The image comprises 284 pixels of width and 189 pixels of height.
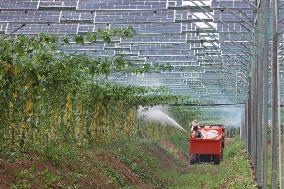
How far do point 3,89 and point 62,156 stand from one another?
9.34ft

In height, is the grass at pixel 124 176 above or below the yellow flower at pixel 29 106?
below

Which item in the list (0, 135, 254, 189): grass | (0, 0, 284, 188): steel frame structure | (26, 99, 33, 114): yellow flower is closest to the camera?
(0, 0, 284, 188): steel frame structure

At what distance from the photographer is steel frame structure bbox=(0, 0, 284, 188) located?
1123 cm

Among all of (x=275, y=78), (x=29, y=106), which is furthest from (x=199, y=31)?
(x=275, y=78)

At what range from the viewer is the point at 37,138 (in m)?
15.1

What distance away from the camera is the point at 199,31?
61.8 feet

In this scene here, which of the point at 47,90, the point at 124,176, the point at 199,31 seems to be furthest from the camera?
the point at 199,31

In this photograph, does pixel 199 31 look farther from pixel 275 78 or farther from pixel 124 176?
pixel 275 78

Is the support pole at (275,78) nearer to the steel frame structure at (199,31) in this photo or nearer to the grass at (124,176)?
the steel frame structure at (199,31)

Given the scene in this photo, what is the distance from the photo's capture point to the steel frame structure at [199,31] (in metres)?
11.2

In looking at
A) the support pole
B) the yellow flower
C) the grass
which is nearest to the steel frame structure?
the support pole

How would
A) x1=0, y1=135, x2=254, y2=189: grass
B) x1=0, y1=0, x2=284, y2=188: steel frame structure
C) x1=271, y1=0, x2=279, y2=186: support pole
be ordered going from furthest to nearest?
x1=0, y1=135, x2=254, y2=189: grass, x1=0, y1=0, x2=284, y2=188: steel frame structure, x1=271, y1=0, x2=279, y2=186: support pole

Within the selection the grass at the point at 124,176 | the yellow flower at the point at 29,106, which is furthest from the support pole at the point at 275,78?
the yellow flower at the point at 29,106

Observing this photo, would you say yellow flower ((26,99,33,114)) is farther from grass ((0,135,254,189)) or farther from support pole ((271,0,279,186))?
support pole ((271,0,279,186))
